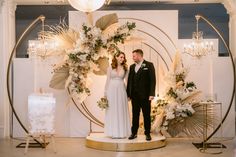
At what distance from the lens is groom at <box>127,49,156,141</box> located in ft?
23.1

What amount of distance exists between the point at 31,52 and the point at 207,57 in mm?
3575

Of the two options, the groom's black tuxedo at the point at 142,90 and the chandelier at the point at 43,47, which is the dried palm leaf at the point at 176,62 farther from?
the chandelier at the point at 43,47

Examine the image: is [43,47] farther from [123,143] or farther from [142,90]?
[123,143]

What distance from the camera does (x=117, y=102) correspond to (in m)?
7.20

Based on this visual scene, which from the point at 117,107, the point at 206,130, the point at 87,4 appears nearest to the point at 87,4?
the point at 87,4

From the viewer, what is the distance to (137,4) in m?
8.96

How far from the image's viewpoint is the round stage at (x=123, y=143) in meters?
6.86

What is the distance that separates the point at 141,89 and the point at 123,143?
0.99m

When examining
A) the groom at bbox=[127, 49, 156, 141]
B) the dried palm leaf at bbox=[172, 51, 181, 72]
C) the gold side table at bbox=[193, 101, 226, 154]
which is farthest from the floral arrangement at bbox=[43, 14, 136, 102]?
the gold side table at bbox=[193, 101, 226, 154]

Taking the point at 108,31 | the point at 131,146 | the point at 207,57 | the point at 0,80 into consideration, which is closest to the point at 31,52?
the point at 0,80

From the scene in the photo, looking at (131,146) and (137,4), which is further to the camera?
(137,4)

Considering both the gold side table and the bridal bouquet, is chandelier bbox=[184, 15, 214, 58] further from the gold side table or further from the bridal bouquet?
the bridal bouquet

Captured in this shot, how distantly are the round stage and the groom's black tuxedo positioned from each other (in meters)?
0.21

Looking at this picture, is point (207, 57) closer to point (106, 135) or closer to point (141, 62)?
point (141, 62)
